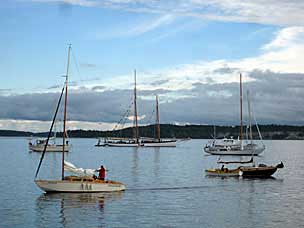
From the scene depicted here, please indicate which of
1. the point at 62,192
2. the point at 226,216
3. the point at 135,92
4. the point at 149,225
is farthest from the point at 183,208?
the point at 135,92

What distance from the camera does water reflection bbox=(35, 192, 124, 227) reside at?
115 feet

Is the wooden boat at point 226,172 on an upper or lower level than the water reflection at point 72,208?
upper

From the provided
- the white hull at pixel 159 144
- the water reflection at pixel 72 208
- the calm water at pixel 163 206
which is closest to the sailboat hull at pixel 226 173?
the calm water at pixel 163 206

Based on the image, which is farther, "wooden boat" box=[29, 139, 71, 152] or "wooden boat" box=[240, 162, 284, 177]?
"wooden boat" box=[29, 139, 71, 152]

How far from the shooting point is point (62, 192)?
46.8m

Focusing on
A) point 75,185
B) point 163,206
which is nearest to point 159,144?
point 75,185

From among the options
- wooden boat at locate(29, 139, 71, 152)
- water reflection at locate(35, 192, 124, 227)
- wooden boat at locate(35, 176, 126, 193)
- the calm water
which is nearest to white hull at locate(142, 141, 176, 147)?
wooden boat at locate(29, 139, 71, 152)

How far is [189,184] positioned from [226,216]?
23.3 meters

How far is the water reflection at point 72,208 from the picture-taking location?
115ft

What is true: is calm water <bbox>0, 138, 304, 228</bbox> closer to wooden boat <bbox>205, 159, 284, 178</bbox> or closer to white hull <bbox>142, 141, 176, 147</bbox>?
wooden boat <bbox>205, 159, 284, 178</bbox>

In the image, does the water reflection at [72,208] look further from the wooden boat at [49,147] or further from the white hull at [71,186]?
the wooden boat at [49,147]

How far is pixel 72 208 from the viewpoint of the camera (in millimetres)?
40031

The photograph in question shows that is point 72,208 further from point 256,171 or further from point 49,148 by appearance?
point 49,148

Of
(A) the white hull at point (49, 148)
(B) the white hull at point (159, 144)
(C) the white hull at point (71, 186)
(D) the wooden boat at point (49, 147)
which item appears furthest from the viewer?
(B) the white hull at point (159, 144)
